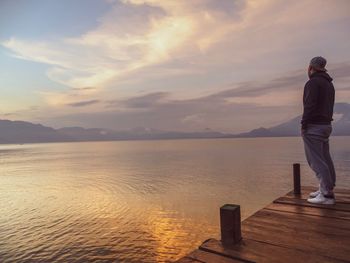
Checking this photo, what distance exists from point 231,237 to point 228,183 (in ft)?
130

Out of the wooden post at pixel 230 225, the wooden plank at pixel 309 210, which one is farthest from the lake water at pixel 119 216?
the wooden post at pixel 230 225

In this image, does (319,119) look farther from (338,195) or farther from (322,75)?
(338,195)

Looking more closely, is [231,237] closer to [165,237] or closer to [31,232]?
[165,237]

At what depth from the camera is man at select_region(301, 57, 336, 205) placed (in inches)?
247

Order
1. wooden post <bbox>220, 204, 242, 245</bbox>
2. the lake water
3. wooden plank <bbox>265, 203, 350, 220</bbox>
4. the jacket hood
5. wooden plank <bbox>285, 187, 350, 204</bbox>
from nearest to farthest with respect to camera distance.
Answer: wooden post <bbox>220, 204, 242, 245</bbox>
wooden plank <bbox>265, 203, 350, 220</bbox>
the jacket hood
wooden plank <bbox>285, 187, 350, 204</bbox>
the lake water

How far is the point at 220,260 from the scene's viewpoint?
12.8 ft

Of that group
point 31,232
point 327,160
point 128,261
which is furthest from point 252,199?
point 327,160

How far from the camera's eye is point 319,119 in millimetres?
6391

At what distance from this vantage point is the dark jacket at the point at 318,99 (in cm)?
625

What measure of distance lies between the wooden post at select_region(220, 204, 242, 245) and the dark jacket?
130 inches

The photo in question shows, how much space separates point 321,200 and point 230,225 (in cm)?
354

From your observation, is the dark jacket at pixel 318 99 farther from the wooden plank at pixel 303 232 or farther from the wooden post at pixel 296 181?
the wooden post at pixel 296 181

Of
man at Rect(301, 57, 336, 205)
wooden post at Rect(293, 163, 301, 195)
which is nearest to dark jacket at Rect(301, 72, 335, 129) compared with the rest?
man at Rect(301, 57, 336, 205)

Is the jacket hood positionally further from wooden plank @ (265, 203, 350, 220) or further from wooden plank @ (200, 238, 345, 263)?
wooden plank @ (200, 238, 345, 263)
